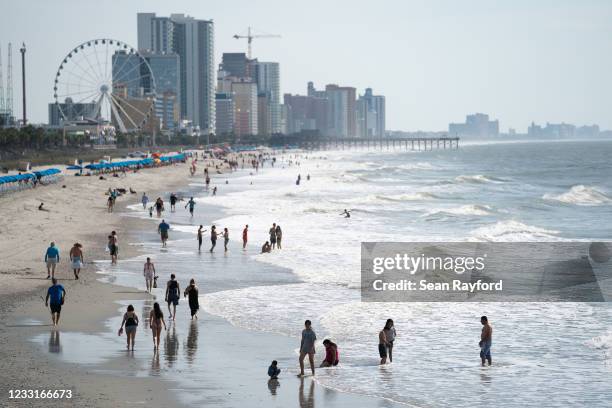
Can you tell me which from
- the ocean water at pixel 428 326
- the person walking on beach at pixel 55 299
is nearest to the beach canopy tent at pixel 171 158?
the ocean water at pixel 428 326

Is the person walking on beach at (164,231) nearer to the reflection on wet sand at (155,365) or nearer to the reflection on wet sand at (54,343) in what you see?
the reflection on wet sand at (54,343)

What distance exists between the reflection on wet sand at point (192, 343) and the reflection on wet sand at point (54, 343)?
2.45m

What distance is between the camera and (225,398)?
15.4 m

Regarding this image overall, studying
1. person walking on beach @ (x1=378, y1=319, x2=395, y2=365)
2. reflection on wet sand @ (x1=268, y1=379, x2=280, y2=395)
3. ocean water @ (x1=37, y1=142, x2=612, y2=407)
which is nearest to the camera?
reflection on wet sand @ (x1=268, y1=379, x2=280, y2=395)

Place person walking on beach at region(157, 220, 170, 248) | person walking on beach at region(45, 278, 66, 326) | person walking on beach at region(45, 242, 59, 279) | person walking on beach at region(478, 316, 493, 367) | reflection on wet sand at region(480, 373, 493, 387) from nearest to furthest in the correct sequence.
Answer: reflection on wet sand at region(480, 373, 493, 387)
person walking on beach at region(478, 316, 493, 367)
person walking on beach at region(45, 278, 66, 326)
person walking on beach at region(45, 242, 59, 279)
person walking on beach at region(157, 220, 170, 248)

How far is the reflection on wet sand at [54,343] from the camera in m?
18.0

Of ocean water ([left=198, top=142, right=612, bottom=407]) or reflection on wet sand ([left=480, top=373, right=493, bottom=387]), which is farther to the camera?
reflection on wet sand ([left=480, top=373, right=493, bottom=387])

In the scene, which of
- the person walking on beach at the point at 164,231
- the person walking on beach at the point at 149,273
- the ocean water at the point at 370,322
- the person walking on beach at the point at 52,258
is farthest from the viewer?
the person walking on beach at the point at 164,231

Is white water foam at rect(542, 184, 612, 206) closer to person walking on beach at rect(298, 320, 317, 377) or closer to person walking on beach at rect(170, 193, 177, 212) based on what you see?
person walking on beach at rect(170, 193, 177, 212)

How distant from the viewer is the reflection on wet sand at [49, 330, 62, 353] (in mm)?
18023

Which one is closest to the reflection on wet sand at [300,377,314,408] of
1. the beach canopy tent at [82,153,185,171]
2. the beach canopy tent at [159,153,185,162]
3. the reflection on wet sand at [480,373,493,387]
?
the reflection on wet sand at [480,373,493,387]

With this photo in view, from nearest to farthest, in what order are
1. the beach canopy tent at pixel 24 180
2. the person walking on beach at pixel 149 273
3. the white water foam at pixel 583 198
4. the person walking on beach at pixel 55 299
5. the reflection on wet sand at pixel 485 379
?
the reflection on wet sand at pixel 485 379 < the person walking on beach at pixel 55 299 < the person walking on beach at pixel 149 273 < the beach canopy tent at pixel 24 180 < the white water foam at pixel 583 198

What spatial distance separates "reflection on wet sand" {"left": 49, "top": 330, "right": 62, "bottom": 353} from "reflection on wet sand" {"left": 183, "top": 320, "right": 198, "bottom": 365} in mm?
2446

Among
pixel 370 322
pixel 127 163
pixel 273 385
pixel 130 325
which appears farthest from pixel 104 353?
pixel 127 163
